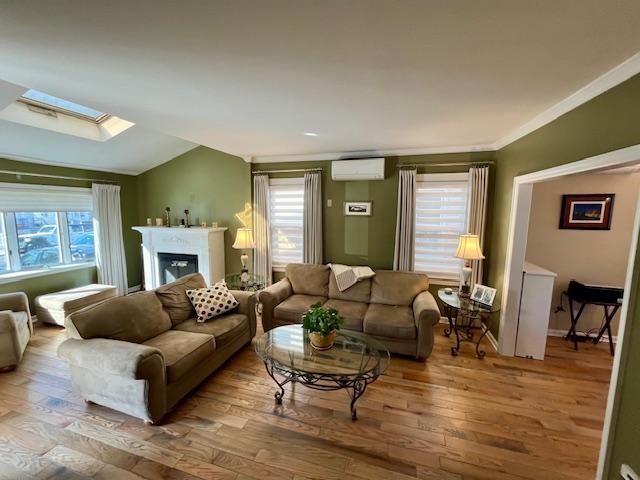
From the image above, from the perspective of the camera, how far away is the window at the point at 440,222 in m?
3.79

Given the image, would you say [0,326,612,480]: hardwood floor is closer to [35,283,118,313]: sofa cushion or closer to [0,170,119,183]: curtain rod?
[35,283,118,313]: sofa cushion

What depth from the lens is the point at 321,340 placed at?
2.29 metres

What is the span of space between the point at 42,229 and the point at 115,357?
3.63 meters

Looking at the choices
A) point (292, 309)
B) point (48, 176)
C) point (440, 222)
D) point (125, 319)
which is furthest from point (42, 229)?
point (440, 222)

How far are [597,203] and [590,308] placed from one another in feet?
4.34

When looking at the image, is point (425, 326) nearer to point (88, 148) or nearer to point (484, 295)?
point (484, 295)

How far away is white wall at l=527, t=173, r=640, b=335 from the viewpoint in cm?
328

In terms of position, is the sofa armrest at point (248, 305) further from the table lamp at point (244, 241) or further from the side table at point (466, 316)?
the side table at point (466, 316)

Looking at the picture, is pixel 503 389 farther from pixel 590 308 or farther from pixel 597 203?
pixel 597 203

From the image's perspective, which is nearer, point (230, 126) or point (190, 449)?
point (190, 449)

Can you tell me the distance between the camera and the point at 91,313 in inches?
90.6

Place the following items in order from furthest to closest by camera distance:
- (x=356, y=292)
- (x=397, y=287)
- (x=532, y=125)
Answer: (x=356, y=292) → (x=397, y=287) → (x=532, y=125)

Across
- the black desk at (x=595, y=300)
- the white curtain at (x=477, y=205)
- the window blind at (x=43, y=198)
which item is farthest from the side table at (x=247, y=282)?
the black desk at (x=595, y=300)

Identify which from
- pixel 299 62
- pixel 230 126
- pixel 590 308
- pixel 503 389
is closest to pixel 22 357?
pixel 230 126
